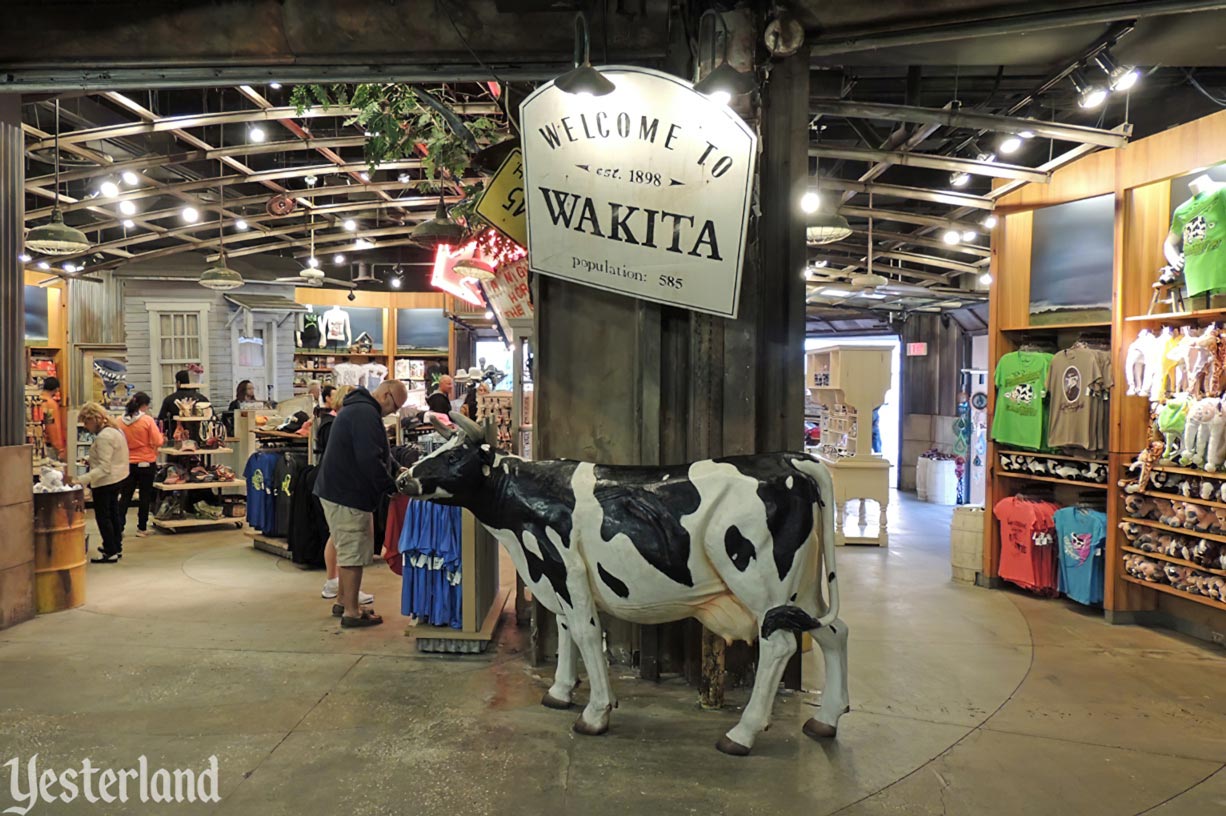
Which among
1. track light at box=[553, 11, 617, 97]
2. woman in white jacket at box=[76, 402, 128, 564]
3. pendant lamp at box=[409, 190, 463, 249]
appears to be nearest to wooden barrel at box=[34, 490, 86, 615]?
woman in white jacket at box=[76, 402, 128, 564]

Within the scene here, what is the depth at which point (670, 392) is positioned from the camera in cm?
427

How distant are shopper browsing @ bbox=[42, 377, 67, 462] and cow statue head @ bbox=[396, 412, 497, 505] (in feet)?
35.0

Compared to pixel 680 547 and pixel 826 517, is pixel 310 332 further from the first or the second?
pixel 826 517

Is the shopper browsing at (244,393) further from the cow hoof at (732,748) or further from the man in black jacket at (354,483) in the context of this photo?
the cow hoof at (732,748)

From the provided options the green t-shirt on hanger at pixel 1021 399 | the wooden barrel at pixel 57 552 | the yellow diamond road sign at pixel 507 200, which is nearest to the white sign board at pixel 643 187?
the yellow diamond road sign at pixel 507 200

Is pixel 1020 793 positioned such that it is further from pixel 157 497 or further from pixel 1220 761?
pixel 157 497

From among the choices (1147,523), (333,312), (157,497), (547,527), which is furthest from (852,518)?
(333,312)

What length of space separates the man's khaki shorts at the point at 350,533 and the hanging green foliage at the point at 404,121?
2.61 meters

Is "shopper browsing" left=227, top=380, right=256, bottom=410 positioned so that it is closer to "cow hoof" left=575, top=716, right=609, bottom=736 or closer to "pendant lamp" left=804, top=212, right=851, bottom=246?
"pendant lamp" left=804, top=212, right=851, bottom=246

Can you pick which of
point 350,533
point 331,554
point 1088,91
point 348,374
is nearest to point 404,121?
point 350,533

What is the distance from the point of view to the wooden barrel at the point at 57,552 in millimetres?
5531

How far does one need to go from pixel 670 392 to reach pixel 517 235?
1354 mm

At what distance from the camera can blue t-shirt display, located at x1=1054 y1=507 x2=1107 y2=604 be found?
5.84 meters

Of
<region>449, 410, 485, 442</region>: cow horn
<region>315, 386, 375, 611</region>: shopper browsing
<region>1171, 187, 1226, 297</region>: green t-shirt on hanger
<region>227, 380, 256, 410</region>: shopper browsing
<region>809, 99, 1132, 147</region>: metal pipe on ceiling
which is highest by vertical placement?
<region>809, 99, 1132, 147</region>: metal pipe on ceiling
